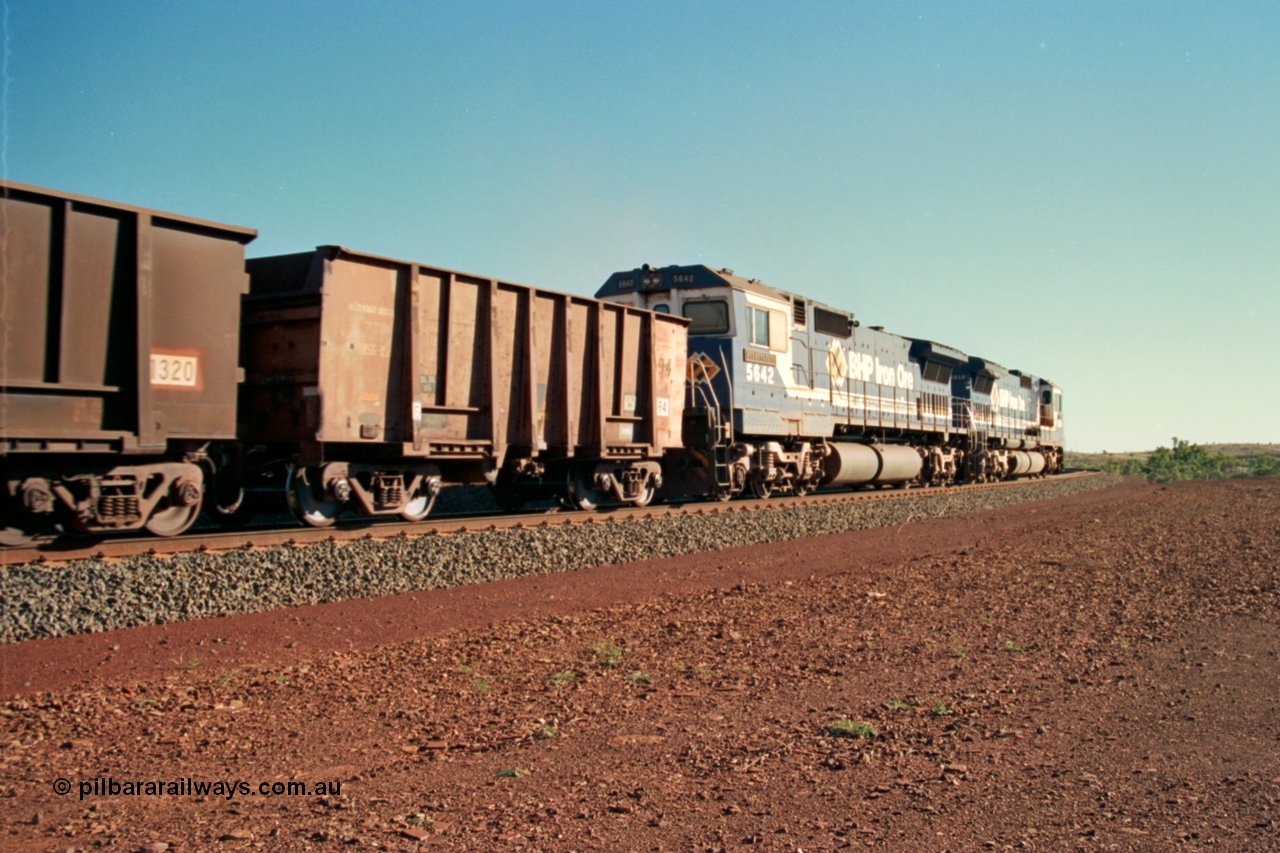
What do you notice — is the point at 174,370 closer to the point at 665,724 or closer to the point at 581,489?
the point at 665,724

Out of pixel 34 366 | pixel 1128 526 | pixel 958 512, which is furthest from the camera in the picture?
pixel 958 512

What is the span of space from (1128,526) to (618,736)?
1467 centimetres

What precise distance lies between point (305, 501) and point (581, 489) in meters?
4.34

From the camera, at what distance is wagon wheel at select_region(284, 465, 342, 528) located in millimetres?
9656

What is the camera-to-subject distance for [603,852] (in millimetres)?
3389

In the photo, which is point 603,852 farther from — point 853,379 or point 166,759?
point 853,379

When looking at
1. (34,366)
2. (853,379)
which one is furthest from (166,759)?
(853,379)

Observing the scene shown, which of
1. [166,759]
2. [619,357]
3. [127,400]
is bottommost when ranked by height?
[166,759]

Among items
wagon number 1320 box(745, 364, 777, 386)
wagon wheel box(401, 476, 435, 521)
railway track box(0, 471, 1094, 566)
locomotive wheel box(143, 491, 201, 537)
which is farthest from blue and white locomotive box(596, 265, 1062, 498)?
locomotive wheel box(143, 491, 201, 537)

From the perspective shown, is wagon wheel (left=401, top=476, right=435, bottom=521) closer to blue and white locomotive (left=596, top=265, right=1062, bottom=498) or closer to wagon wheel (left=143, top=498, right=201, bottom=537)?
wagon wheel (left=143, top=498, right=201, bottom=537)

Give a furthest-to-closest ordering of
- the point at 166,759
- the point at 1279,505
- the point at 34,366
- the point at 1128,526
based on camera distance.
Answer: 1. the point at 1279,505
2. the point at 1128,526
3. the point at 34,366
4. the point at 166,759

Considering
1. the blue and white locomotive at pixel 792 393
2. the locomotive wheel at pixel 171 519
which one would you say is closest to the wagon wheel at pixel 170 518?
the locomotive wheel at pixel 171 519

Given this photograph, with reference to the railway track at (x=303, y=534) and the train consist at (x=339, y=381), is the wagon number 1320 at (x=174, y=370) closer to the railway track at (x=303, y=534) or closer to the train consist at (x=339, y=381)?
the train consist at (x=339, y=381)

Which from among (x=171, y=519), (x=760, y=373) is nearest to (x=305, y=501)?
(x=171, y=519)
